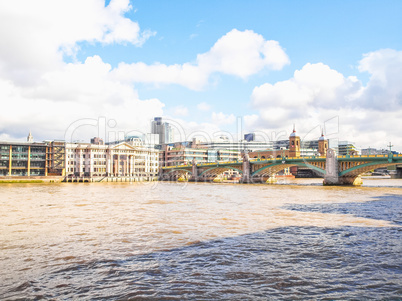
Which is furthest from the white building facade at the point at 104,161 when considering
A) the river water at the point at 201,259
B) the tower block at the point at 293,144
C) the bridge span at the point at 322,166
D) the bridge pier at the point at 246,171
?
the river water at the point at 201,259

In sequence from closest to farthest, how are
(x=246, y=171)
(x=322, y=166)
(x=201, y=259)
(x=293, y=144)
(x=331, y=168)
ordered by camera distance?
1. (x=201, y=259)
2. (x=331, y=168)
3. (x=322, y=166)
4. (x=246, y=171)
5. (x=293, y=144)

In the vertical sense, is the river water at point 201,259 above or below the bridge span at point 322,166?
below

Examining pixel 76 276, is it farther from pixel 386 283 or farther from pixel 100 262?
pixel 386 283

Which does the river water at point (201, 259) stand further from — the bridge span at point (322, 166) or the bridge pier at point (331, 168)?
the bridge pier at point (331, 168)

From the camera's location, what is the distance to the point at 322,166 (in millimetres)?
81625

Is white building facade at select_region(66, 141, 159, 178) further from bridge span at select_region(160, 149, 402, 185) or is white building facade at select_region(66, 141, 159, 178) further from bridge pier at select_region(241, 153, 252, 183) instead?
bridge pier at select_region(241, 153, 252, 183)

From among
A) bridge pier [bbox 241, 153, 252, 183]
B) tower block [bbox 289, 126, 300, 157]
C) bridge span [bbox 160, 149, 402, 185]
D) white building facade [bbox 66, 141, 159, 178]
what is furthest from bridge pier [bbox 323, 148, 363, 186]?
tower block [bbox 289, 126, 300, 157]

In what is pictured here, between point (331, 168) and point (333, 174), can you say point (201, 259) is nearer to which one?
point (331, 168)

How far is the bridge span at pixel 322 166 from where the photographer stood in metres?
69.0

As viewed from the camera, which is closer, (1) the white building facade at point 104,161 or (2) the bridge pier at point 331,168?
(2) the bridge pier at point 331,168

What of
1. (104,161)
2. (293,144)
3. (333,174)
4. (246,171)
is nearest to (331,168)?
(333,174)

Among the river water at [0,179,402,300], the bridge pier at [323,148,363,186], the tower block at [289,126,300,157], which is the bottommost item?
the river water at [0,179,402,300]

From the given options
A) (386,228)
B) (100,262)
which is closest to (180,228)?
(100,262)

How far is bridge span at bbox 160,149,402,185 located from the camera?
69000mm
